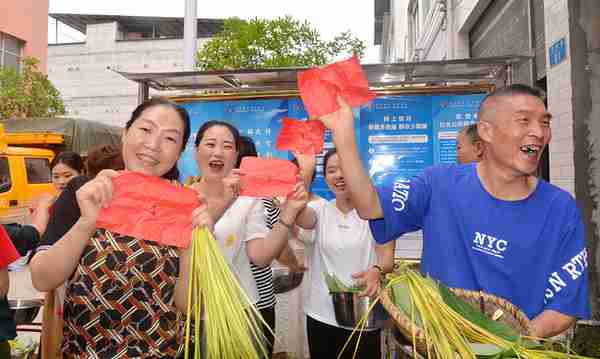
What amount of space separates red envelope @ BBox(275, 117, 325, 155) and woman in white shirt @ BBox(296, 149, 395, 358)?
17.3 inches

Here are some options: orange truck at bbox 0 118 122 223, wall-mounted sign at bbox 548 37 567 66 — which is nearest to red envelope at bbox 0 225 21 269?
wall-mounted sign at bbox 548 37 567 66

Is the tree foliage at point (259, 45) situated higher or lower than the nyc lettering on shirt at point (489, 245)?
higher

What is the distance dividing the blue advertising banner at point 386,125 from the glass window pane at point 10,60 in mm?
17415

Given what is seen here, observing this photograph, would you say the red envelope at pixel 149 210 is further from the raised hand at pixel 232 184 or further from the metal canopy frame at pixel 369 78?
the metal canopy frame at pixel 369 78

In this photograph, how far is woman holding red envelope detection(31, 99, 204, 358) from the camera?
4.64 ft

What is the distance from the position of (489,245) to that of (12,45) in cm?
2150

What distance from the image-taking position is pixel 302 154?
2072mm

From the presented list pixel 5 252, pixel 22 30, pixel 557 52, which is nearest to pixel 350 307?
pixel 5 252

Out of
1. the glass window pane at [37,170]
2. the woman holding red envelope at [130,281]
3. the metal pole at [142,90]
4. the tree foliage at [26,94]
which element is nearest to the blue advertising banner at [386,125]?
the metal pole at [142,90]

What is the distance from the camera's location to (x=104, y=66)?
27.9 m

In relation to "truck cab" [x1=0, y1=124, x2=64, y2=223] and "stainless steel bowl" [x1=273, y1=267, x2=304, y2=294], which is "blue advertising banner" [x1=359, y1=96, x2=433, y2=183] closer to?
"stainless steel bowl" [x1=273, y1=267, x2=304, y2=294]

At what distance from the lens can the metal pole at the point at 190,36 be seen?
21.2ft

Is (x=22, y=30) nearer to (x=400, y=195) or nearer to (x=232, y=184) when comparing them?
(x=232, y=184)

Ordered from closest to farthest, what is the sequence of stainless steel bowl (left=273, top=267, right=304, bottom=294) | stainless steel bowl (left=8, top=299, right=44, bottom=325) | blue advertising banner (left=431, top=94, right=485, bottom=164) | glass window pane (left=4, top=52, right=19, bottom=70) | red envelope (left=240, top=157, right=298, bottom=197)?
red envelope (left=240, top=157, right=298, bottom=197) < stainless steel bowl (left=8, top=299, right=44, bottom=325) < stainless steel bowl (left=273, top=267, right=304, bottom=294) < blue advertising banner (left=431, top=94, right=485, bottom=164) < glass window pane (left=4, top=52, right=19, bottom=70)
